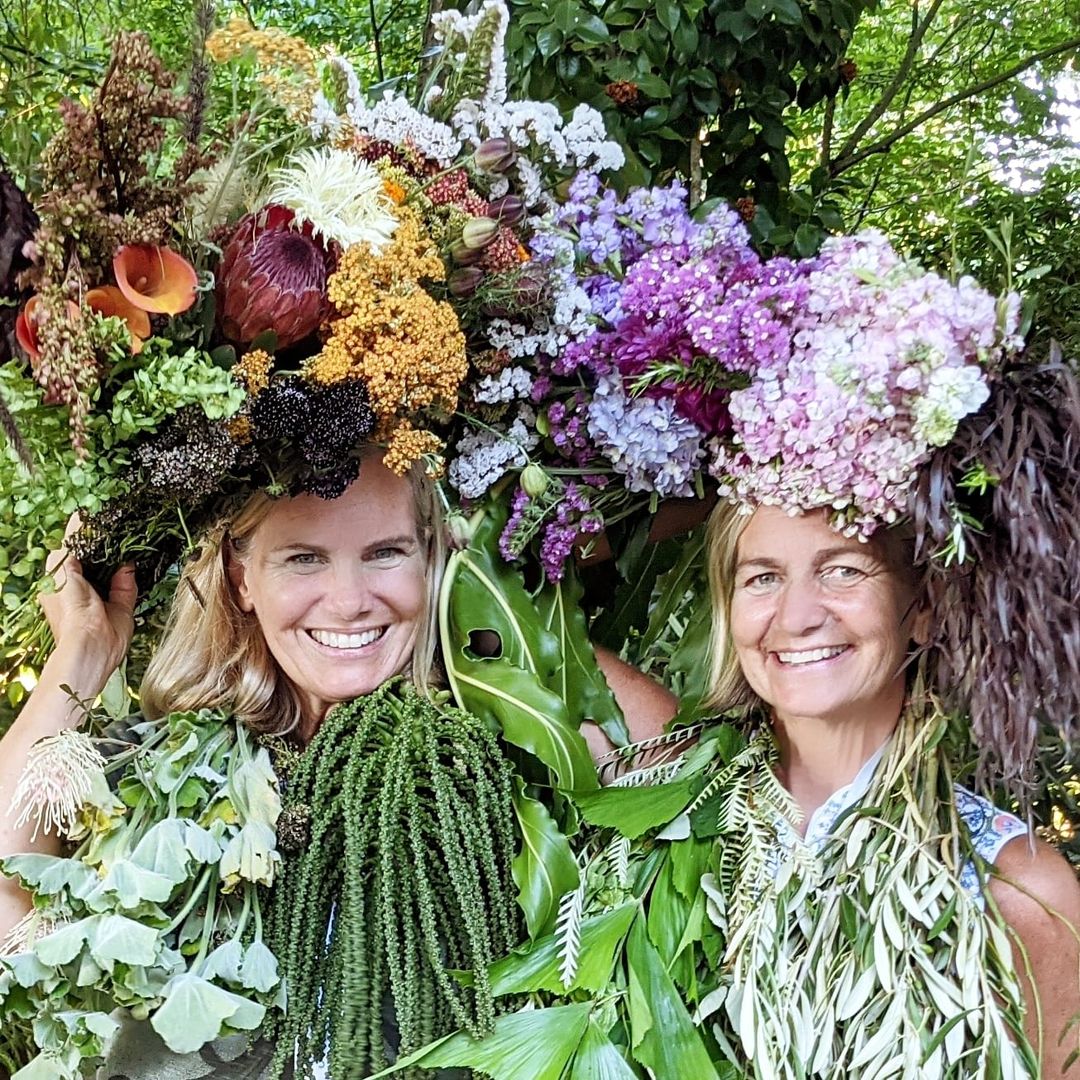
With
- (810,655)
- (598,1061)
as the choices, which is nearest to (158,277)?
(810,655)

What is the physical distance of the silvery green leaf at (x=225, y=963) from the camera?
1.34 metres

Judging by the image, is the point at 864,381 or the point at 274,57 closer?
the point at 864,381

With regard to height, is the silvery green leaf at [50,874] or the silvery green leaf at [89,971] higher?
the silvery green leaf at [50,874]

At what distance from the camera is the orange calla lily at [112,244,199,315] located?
46.1 inches

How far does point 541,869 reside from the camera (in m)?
1.42

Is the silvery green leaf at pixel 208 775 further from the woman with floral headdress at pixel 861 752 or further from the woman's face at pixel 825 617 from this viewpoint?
the woman's face at pixel 825 617

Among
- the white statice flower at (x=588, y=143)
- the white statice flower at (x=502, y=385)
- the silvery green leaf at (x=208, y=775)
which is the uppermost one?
the white statice flower at (x=588, y=143)

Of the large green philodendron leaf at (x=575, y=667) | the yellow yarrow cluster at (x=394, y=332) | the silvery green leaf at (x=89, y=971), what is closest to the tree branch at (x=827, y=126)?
the large green philodendron leaf at (x=575, y=667)

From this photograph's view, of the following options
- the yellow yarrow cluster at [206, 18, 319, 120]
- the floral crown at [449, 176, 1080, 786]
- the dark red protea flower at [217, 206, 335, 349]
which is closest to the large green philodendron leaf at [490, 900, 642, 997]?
the floral crown at [449, 176, 1080, 786]

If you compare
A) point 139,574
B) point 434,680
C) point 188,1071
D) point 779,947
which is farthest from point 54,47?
point 779,947

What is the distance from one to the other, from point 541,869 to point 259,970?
37 cm

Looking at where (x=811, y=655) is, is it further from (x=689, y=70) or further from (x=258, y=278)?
(x=689, y=70)

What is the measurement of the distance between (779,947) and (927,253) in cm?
160

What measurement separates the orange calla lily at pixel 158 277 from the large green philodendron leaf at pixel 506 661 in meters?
0.54
